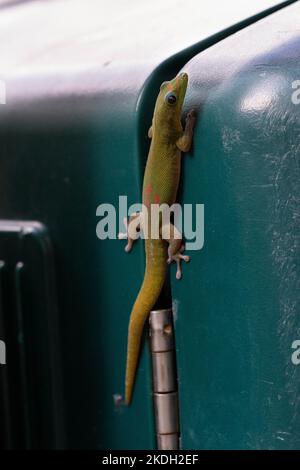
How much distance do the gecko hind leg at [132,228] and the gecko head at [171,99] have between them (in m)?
0.18

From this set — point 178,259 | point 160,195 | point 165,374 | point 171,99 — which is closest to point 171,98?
point 171,99

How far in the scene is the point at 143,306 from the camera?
1.41 m

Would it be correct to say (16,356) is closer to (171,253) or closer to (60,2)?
(171,253)

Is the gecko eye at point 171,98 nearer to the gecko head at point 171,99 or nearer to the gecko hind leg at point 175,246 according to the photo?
the gecko head at point 171,99

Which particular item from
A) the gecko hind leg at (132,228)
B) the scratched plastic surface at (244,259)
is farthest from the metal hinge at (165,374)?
the gecko hind leg at (132,228)

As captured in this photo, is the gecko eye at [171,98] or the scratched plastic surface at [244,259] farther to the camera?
the gecko eye at [171,98]

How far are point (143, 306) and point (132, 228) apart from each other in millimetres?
147

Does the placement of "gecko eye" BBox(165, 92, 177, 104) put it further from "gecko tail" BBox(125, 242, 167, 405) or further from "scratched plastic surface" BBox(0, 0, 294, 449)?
"gecko tail" BBox(125, 242, 167, 405)

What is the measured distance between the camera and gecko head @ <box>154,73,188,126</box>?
1386 mm

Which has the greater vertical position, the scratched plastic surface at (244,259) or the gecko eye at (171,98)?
the gecko eye at (171,98)

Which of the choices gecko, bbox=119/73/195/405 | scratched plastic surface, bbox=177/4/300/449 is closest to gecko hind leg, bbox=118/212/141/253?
gecko, bbox=119/73/195/405

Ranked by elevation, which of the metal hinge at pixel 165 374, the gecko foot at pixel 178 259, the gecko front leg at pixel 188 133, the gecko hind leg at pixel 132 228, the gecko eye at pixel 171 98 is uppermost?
the gecko eye at pixel 171 98

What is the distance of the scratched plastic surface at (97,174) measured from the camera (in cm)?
146
